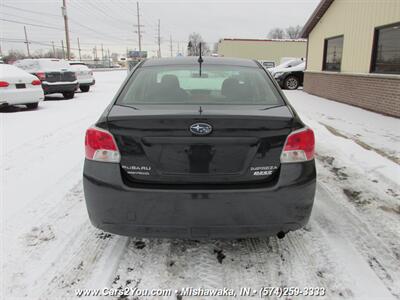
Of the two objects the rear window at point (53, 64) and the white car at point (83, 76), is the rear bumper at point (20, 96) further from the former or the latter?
the white car at point (83, 76)

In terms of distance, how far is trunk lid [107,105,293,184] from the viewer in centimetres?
238

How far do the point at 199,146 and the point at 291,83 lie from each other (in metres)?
18.5

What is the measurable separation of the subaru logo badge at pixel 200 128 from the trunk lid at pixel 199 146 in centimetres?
2

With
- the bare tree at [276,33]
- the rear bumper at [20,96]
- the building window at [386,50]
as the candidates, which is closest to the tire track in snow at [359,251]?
the building window at [386,50]

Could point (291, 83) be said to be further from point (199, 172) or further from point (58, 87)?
point (199, 172)

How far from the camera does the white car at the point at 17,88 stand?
399 inches

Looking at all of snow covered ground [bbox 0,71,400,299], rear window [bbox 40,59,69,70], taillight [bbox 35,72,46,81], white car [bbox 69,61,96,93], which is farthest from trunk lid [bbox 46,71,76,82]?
snow covered ground [bbox 0,71,400,299]

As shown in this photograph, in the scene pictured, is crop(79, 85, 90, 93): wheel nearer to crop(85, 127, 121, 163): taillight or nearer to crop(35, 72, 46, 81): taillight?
crop(35, 72, 46, 81): taillight

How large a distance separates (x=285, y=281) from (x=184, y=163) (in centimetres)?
112

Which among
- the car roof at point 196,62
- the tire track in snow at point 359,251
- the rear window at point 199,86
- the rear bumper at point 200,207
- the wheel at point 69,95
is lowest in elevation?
the tire track in snow at point 359,251

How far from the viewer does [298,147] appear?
→ 8.15 feet

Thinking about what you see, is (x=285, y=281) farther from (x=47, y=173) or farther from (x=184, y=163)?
(x=47, y=173)

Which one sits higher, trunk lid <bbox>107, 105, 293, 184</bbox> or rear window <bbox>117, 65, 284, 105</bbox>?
rear window <bbox>117, 65, 284, 105</bbox>

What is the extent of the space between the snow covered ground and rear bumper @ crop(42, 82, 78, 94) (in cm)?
946
